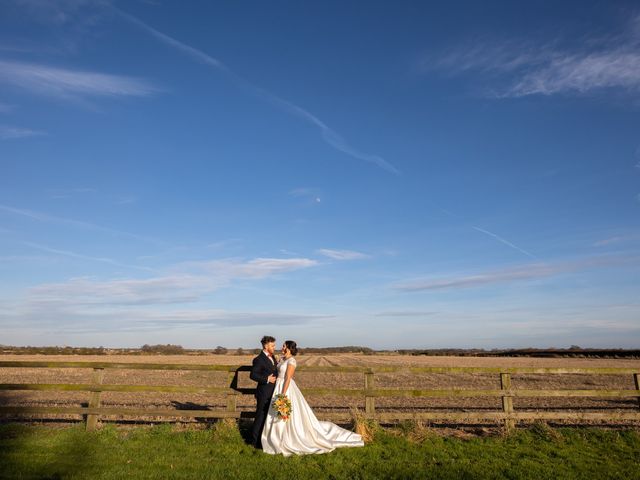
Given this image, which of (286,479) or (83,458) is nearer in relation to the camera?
(286,479)

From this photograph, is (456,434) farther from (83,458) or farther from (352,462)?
(83,458)

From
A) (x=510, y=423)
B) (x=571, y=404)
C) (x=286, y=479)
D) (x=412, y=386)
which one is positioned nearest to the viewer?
(x=286, y=479)

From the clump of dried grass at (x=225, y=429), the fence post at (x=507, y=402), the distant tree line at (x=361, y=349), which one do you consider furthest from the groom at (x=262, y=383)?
the distant tree line at (x=361, y=349)

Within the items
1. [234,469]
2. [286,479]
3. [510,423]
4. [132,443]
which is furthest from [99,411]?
[510,423]

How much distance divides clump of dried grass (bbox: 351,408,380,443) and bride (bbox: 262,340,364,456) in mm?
203

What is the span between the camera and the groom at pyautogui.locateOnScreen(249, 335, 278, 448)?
954 centimetres

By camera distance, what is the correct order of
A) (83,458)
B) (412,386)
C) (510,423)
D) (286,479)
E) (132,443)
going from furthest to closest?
(412,386)
(510,423)
(132,443)
(83,458)
(286,479)

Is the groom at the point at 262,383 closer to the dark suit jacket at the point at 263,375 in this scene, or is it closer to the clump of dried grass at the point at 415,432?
the dark suit jacket at the point at 263,375

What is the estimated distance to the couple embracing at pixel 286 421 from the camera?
911cm

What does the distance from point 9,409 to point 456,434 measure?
399 inches

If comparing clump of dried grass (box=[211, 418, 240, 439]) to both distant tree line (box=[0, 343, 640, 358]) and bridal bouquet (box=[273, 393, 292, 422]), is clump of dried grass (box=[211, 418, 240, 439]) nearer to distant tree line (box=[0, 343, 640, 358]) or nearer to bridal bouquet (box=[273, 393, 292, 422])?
bridal bouquet (box=[273, 393, 292, 422])

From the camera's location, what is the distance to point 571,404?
17.7m

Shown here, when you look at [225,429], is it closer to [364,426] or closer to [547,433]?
[364,426]

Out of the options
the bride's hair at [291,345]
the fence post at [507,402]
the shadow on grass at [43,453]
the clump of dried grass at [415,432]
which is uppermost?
the bride's hair at [291,345]
